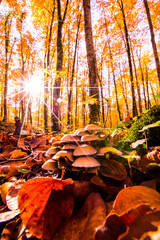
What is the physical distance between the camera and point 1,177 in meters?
1.19

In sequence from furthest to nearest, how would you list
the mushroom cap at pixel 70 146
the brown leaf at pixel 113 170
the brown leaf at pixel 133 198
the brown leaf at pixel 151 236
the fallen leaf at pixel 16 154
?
the fallen leaf at pixel 16 154, the mushroom cap at pixel 70 146, the brown leaf at pixel 113 170, the brown leaf at pixel 133 198, the brown leaf at pixel 151 236

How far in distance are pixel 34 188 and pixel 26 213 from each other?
10 cm

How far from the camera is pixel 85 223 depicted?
0.50m

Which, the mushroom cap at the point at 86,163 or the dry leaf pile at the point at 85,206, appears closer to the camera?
the dry leaf pile at the point at 85,206

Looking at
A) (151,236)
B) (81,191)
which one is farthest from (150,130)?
(151,236)

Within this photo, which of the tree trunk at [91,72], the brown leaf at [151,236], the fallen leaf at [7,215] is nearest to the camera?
the brown leaf at [151,236]

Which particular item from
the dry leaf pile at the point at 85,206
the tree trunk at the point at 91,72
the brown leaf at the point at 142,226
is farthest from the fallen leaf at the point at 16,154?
the tree trunk at the point at 91,72

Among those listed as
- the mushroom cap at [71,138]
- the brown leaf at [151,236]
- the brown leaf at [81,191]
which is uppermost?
the mushroom cap at [71,138]

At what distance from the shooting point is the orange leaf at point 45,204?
515 mm

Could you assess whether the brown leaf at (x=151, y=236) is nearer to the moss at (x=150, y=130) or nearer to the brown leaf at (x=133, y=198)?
the brown leaf at (x=133, y=198)

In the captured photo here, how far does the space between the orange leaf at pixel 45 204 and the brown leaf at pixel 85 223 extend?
0.04 meters

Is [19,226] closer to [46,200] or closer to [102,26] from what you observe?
[46,200]

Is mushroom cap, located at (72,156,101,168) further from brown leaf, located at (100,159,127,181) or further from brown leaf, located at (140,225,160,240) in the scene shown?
brown leaf, located at (140,225,160,240)

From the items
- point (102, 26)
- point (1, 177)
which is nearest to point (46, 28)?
point (102, 26)
